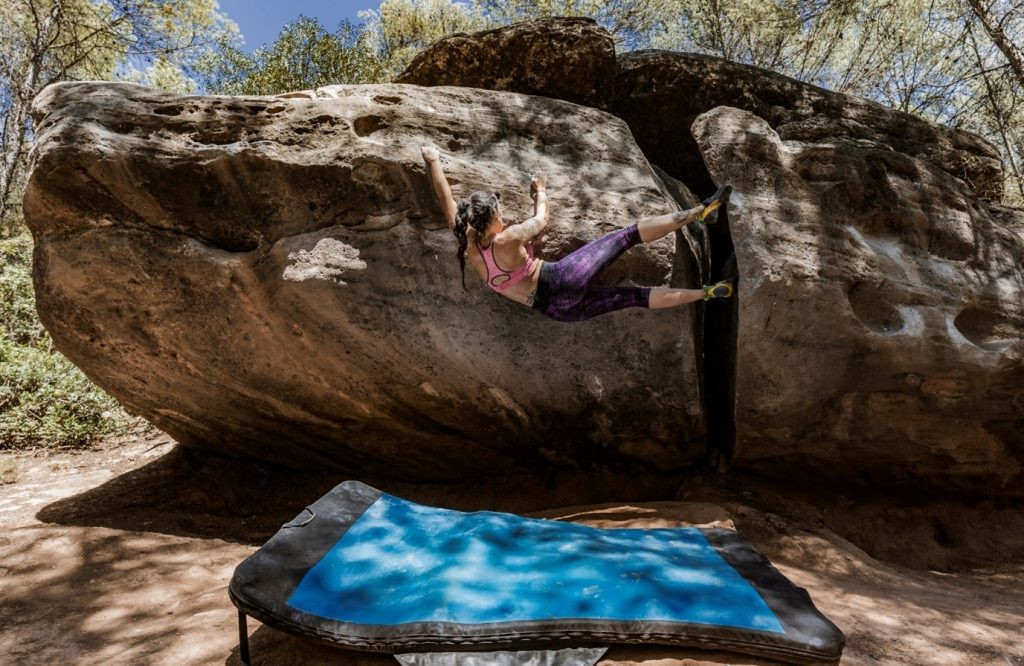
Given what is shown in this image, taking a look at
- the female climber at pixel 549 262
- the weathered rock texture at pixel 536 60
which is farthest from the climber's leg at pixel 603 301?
the weathered rock texture at pixel 536 60

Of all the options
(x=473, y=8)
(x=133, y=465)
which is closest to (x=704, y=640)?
(x=133, y=465)

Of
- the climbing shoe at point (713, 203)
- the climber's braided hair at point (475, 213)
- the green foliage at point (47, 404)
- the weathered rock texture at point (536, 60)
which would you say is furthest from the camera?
the green foliage at point (47, 404)

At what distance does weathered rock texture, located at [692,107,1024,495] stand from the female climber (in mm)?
633

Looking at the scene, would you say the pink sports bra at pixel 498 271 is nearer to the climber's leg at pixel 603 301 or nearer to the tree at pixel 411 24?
the climber's leg at pixel 603 301

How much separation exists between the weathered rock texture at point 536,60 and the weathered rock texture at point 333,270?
1.59m

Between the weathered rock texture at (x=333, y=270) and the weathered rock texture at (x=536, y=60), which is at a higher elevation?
the weathered rock texture at (x=536, y=60)

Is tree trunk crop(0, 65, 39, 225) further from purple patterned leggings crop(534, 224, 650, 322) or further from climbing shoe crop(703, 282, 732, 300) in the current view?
climbing shoe crop(703, 282, 732, 300)

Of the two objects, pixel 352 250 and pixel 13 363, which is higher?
pixel 352 250

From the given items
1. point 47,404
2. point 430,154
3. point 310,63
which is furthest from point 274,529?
point 310,63

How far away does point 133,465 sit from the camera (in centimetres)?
648

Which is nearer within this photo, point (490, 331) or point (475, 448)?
point (490, 331)

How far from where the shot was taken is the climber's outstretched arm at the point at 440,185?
13.4ft

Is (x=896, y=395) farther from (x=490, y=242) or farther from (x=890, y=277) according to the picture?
(x=490, y=242)

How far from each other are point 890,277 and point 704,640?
3302mm
